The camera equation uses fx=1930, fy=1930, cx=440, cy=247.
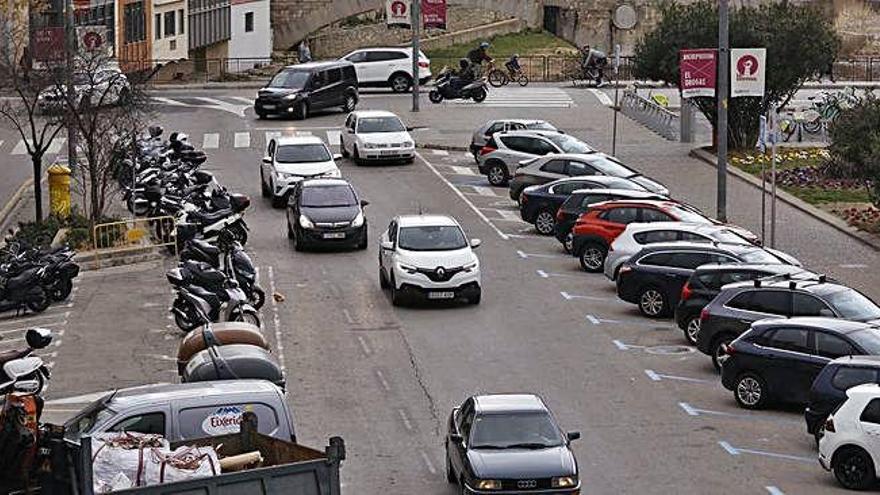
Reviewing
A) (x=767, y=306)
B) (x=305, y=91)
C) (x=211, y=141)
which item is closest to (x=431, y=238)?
(x=767, y=306)

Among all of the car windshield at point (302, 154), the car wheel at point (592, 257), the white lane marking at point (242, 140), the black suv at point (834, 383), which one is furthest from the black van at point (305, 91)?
the black suv at point (834, 383)

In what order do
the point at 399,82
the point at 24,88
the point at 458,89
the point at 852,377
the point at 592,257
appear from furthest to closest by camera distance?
the point at 399,82 → the point at 458,89 → the point at 24,88 → the point at 592,257 → the point at 852,377

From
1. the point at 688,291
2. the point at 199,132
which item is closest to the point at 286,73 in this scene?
the point at 199,132

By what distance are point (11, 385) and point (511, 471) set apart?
5.86 meters

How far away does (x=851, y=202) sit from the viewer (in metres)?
43.6

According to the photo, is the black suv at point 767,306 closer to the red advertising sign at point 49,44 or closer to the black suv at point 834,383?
the black suv at point 834,383

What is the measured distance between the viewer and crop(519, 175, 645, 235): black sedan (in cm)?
3903

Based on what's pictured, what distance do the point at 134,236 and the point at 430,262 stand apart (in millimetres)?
7978

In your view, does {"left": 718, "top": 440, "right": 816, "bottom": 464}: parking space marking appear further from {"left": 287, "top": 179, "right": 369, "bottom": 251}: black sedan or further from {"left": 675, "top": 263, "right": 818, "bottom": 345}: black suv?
{"left": 287, "top": 179, "right": 369, "bottom": 251}: black sedan

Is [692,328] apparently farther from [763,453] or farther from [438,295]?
[763,453]

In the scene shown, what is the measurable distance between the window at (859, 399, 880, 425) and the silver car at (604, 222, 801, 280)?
39.1 ft

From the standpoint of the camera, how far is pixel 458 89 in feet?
206

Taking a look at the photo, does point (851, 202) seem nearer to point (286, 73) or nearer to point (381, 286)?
point (381, 286)

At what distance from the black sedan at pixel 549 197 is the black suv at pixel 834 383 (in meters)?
16.4
